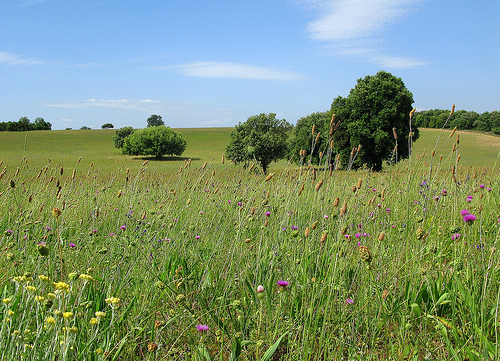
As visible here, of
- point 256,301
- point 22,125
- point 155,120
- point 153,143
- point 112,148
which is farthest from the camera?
point 155,120

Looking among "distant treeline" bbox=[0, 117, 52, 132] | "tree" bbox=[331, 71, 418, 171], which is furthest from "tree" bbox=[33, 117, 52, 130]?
"tree" bbox=[331, 71, 418, 171]

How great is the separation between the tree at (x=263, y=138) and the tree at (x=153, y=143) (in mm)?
20680

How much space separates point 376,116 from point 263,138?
9.37m

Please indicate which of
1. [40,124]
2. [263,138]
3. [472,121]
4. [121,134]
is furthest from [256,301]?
[40,124]

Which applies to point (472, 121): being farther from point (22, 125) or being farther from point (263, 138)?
point (22, 125)

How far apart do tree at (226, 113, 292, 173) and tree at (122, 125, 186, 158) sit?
20.7 meters

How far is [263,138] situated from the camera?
30594 millimetres

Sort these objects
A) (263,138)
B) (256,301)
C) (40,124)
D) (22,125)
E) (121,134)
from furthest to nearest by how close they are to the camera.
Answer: (40,124), (22,125), (121,134), (263,138), (256,301)

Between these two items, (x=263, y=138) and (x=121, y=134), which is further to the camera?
(x=121, y=134)

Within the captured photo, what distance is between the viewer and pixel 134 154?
52.4 metres

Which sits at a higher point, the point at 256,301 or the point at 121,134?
the point at 121,134

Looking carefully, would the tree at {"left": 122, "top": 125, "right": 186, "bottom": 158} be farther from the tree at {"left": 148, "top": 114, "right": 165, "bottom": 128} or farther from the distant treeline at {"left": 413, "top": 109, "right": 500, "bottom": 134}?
the tree at {"left": 148, "top": 114, "right": 165, "bottom": 128}

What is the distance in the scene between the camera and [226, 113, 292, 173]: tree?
100ft

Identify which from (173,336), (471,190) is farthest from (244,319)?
(471,190)
